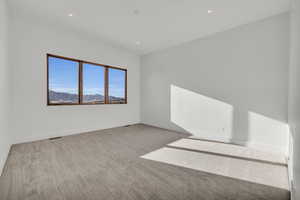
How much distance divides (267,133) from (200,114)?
1568 millimetres

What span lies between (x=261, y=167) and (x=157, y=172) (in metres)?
1.74

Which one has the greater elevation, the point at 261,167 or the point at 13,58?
the point at 13,58

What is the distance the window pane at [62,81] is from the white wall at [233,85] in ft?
9.68

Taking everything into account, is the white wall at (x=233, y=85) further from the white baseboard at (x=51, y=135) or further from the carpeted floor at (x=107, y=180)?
the white baseboard at (x=51, y=135)

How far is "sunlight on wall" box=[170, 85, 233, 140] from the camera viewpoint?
371 centimetres

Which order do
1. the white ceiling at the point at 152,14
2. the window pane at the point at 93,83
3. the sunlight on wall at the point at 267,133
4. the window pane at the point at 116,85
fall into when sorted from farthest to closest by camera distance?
the window pane at the point at 116,85 → the window pane at the point at 93,83 → the sunlight on wall at the point at 267,133 → the white ceiling at the point at 152,14

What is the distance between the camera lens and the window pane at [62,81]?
3.83m

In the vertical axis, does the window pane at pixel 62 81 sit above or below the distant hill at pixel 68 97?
above

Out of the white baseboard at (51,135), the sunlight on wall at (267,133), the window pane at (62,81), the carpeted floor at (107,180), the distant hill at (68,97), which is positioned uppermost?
the window pane at (62,81)

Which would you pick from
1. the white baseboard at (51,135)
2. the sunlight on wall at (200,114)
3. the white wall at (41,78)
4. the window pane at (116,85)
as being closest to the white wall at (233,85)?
the sunlight on wall at (200,114)

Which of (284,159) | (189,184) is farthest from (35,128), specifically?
(284,159)

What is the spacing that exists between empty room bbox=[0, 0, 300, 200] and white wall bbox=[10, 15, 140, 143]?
0.02 meters

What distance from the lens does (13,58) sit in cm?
320

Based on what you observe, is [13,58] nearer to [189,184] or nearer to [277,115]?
[189,184]
